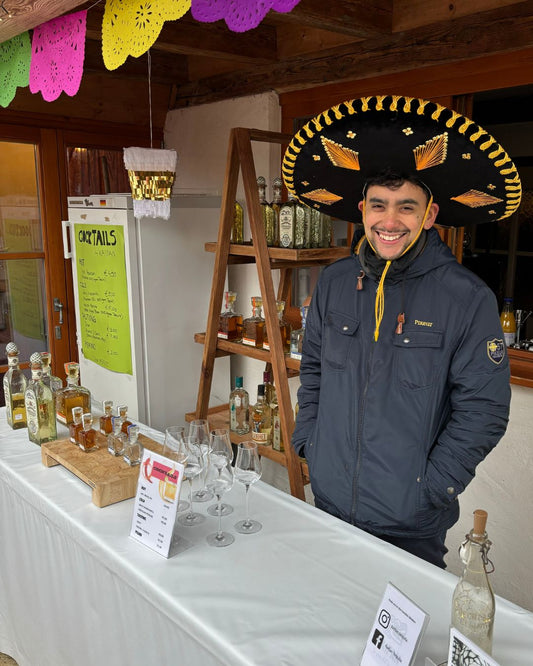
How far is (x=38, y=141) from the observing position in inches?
141

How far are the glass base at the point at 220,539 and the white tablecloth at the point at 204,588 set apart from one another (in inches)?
0.6

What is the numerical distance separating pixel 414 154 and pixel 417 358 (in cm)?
54

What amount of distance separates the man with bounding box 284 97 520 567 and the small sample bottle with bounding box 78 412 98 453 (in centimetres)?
75

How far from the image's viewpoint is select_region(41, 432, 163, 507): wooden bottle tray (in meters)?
1.68

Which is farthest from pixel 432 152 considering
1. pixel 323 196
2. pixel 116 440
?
pixel 116 440

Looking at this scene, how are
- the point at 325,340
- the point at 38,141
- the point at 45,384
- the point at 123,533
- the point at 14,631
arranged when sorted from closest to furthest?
the point at 123,533 → the point at 325,340 → the point at 14,631 → the point at 45,384 → the point at 38,141

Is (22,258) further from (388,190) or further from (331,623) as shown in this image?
(331,623)

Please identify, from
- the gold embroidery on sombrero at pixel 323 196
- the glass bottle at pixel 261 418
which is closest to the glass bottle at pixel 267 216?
the gold embroidery on sombrero at pixel 323 196

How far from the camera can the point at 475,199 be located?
5.55 feet

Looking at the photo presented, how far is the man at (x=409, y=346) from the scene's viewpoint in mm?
1522

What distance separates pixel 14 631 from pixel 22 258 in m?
2.37

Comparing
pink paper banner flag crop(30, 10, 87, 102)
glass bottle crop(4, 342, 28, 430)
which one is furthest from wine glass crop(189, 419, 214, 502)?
pink paper banner flag crop(30, 10, 87, 102)

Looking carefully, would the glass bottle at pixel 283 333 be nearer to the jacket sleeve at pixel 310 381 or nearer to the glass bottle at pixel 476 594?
the jacket sleeve at pixel 310 381

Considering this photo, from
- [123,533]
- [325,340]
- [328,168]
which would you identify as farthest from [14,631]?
[328,168]
